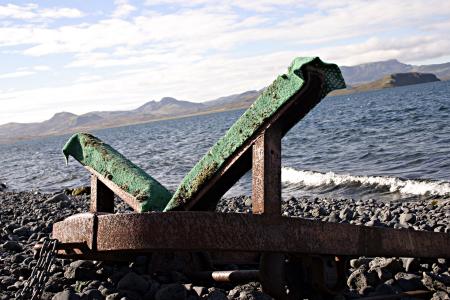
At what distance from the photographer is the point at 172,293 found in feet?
14.3

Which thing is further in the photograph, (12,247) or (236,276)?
(12,247)

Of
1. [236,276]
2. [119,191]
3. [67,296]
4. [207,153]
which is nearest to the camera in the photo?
[207,153]

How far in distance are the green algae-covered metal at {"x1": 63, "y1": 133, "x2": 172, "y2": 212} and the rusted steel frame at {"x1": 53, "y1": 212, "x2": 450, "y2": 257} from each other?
59 cm

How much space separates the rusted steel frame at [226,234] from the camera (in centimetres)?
353

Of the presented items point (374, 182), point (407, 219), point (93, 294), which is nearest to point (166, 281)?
point (93, 294)

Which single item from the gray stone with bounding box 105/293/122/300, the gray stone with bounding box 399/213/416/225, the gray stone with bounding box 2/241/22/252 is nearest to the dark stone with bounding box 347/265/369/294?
the gray stone with bounding box 105/293/122/300

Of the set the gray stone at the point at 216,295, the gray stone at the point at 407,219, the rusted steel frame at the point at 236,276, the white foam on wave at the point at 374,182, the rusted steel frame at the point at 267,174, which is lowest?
the white foam on wave at the point at 374,182

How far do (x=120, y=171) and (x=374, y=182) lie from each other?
12.5 m

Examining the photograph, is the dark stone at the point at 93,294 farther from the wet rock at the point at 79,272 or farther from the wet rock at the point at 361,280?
the wet rock at the point at 361,280

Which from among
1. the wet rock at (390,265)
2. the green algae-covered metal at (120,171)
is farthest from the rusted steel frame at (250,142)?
the wet rock at (390,265)

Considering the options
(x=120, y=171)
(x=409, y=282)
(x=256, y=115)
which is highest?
(x=256, y=115)

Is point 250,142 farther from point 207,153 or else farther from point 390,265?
point 390,265

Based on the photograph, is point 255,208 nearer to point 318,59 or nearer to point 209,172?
point 209,172

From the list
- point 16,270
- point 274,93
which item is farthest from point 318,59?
point 16,270
